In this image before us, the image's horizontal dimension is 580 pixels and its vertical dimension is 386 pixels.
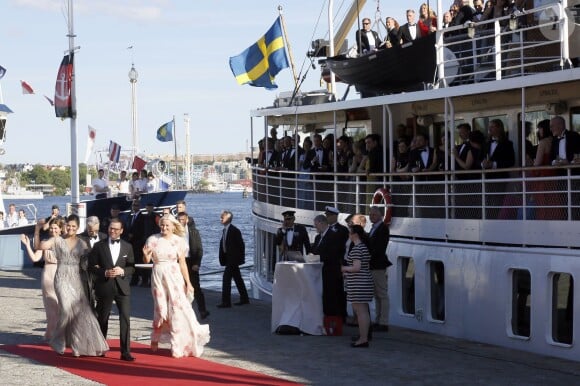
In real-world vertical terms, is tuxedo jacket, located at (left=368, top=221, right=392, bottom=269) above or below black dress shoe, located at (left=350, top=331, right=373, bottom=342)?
above

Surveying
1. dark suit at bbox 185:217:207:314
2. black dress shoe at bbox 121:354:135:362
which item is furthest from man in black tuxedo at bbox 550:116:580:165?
dark suit at bbox 185:217:207:314

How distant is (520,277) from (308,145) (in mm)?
8391

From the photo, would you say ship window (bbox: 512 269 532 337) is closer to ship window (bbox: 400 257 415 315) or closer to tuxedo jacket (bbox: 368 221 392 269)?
tuxedo jacket (bbox: 368 221 392 269)

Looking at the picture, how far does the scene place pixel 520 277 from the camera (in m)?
17.3

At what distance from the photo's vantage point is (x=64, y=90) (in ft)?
120

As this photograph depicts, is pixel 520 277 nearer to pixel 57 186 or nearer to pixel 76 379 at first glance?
pixel 76 379

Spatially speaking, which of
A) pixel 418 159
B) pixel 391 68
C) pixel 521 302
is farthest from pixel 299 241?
pixel 521 302

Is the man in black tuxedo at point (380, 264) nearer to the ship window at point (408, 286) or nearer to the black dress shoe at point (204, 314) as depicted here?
the ship window at point (408, 286)

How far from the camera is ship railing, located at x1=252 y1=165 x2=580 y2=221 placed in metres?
16.8

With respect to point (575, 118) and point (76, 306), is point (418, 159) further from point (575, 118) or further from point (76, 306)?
point (76, 306)

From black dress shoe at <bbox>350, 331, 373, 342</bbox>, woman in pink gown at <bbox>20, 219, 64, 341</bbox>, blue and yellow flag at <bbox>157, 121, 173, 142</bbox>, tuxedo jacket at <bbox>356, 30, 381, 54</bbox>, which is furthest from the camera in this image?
blue and yellow flag at <bbox>157, 121, 173, 142</bbox>

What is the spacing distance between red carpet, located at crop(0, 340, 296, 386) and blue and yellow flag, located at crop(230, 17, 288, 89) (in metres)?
13.2

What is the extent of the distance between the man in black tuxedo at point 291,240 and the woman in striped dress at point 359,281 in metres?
3.68

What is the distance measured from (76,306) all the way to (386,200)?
6.37 meters
